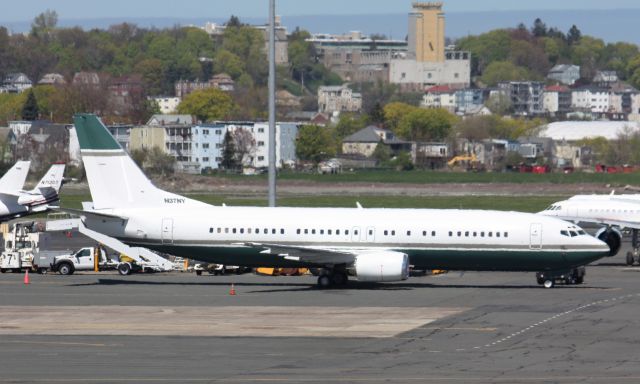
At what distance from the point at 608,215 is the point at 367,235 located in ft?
73.1

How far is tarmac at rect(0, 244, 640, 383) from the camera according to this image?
→ 131ft

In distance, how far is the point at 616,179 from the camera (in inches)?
7200

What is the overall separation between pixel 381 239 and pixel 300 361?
21887 millimetres

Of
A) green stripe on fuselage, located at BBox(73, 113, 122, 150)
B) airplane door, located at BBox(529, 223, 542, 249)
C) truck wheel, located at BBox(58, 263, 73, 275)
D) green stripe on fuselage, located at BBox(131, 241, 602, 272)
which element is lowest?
truck wheel, located at BBox(58, 263, 73, 275)

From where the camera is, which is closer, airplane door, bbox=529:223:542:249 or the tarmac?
the tarmac

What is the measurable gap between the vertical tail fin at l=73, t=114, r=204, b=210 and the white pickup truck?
8437 millimetres

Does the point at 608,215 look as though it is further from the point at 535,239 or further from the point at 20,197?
the point at 20,197

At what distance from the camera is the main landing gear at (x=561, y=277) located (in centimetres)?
6456

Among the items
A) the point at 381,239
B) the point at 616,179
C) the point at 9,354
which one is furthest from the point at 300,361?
the point at 616,179

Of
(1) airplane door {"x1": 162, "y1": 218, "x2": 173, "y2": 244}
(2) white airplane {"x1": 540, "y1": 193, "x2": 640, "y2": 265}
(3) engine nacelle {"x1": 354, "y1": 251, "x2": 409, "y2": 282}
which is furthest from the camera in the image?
(2) white airplane {"x1": 540, "y1": 193, "x2": 640, "y2": 265}

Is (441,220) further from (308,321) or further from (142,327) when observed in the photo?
(142,327)

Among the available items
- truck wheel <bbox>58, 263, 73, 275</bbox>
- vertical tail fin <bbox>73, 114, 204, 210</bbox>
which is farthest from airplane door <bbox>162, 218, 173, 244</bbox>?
truck wheel <bbox>58, 263, 73, 275</bbox>

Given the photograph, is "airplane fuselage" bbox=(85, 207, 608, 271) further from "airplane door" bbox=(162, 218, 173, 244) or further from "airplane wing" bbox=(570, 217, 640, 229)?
"airplane wing" bbox=(570, 217, 640, 229)

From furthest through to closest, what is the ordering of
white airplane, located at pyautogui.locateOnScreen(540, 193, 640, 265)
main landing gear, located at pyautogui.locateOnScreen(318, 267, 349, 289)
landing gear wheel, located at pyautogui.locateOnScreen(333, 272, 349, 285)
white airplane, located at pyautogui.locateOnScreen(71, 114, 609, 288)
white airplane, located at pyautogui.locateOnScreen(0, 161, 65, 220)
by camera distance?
white airplane, located at pyautogui.locateOnScreen(0, 161, 65, 220), white airplane, located at pyautogui.locateOnScreen(540, 193, 640, 265), landing gear wheel, located at pyautogui.locateOnScreen(333, 272, 349, 285), main landing gear, located at pyautogui.locateOnScreen(318, 267, 349, 289), white airplane, located at pyautogui.locateOnScreen(71, 114, 609, 288)
